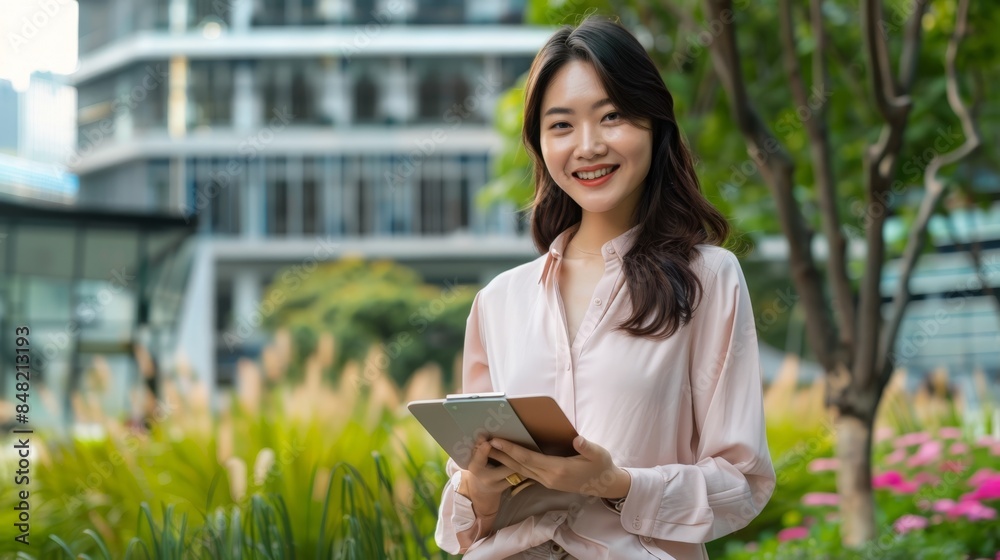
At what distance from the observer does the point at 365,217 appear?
32.2 metres

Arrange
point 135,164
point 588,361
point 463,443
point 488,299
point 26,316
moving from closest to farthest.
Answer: point 463,443 < point 588,361 < point 488,299 < point 26,316 < point 135,164

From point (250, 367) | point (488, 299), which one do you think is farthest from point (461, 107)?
point (488, 299)

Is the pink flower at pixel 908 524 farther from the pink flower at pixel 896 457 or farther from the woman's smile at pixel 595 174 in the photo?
the woman's smile at pixel 595 174

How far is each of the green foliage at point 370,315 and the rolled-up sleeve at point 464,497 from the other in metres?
22.7

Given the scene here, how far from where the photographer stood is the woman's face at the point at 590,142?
1869 millimetres

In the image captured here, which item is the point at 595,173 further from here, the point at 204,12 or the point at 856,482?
the point at 204,12

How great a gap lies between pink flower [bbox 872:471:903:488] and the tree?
0.96 m

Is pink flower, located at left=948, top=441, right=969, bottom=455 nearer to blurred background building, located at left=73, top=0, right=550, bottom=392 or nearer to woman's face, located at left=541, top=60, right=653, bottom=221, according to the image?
woman's face, located at left=541, top=60, right=653, bottom=221

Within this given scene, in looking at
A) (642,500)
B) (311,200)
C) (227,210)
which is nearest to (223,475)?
(642,500)

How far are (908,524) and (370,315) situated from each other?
22.4 meters

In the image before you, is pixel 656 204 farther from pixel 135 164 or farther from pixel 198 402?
pixel 135 164

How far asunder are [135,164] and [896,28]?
28280 mm

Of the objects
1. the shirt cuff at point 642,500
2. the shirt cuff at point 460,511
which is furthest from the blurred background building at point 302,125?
the shirt cuff at point 642,500

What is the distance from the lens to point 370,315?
26734mm
